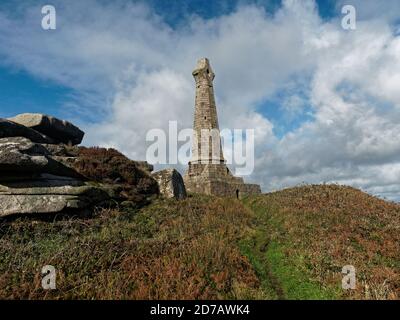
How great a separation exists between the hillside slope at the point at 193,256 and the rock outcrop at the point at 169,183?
9.49ft

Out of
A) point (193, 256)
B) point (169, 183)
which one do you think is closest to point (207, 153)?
point (169, 183)

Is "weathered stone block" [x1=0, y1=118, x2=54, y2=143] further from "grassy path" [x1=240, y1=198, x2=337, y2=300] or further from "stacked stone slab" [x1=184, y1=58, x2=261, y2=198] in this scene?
"stacked stone slab" [x1=184, y1=58, x2=261, y2=198]

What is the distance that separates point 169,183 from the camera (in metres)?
20.3

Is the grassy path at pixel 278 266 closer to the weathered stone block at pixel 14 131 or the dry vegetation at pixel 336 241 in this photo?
the dry vegetation at pixel 336 241

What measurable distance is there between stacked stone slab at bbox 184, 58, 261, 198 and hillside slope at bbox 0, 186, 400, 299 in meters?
15.8

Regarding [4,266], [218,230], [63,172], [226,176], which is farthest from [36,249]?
[226,176]

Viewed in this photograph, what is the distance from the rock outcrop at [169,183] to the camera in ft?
65.6

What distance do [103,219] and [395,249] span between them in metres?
12.6

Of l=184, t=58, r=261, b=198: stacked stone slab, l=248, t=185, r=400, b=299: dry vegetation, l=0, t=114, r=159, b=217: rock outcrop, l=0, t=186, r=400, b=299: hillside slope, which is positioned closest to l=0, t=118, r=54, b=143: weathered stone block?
l=0, t=114, r=159, b=217: rock outcrop

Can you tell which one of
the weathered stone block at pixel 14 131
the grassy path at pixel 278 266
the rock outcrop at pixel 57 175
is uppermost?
the weathered stone block at pixel 14 131

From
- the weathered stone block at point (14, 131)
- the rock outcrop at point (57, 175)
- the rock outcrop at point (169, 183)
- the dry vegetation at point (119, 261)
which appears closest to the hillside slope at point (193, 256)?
the dry vegetation at point (119, 261)

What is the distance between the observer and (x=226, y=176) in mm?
35062
